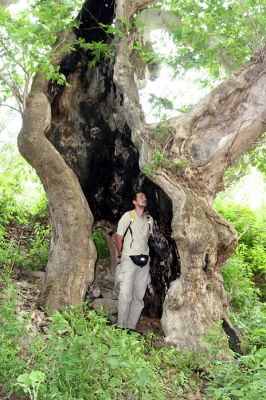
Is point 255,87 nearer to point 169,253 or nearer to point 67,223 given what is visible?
point 169,253

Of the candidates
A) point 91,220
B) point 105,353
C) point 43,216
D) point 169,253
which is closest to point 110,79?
point 91,220

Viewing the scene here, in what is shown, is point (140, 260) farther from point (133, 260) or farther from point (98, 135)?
point (98, 135)

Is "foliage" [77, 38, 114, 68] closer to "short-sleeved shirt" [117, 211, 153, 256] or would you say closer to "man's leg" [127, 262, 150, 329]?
"short-sleeved shirt" [117, 211, 153, 256]

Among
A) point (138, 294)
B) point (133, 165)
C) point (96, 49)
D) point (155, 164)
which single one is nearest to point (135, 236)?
point (138, 294)

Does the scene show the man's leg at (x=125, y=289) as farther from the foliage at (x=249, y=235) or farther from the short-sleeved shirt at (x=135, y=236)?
the foliage at (x=249, y=235)

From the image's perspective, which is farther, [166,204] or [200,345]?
[166,204]

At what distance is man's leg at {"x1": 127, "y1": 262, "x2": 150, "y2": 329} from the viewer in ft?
22.2

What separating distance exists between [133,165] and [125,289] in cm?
215

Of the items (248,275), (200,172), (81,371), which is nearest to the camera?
(81,371)

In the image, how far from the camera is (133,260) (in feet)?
21.6

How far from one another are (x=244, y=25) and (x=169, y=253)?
4.37 metres

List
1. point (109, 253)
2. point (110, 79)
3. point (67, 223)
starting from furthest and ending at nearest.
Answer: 1. point (109, 253)
2. point (110, 79)
3. point (67, 223)

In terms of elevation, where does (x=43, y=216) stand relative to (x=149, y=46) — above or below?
below

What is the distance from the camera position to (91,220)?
6.43 m
